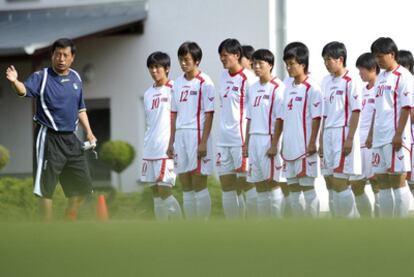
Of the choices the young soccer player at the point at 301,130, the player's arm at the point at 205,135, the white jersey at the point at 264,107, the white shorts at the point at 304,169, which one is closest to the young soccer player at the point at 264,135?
the white jersey at the point at 264,107

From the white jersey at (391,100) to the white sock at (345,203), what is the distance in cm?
57

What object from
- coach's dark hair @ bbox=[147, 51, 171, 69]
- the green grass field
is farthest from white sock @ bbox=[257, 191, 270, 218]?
the green grass field

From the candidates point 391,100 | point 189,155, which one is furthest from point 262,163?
point 391,100

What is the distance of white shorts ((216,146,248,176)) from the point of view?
1201 cm

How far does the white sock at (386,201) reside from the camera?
36.4 ft

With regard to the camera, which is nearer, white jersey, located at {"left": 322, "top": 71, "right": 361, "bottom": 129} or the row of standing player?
the row of standing player

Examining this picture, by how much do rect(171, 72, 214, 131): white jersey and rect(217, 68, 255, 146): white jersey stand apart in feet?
0.63

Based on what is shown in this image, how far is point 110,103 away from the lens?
23.9 meters

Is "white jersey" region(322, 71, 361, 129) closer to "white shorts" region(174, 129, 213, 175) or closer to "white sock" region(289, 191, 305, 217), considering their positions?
"white sock" region(289, 191, 305, 217)

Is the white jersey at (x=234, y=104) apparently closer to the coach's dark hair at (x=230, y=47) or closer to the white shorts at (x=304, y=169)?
the coach's dark hair at (x=230, y=47)

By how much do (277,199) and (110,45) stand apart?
12.3 metres

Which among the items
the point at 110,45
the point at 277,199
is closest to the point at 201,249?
the point at 277,199

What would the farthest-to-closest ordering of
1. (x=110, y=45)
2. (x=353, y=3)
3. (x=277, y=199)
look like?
(x=110, y=45), (x=353, y=3), (x=277, y=199)

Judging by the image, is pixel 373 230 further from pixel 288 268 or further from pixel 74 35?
pixel 74 35
